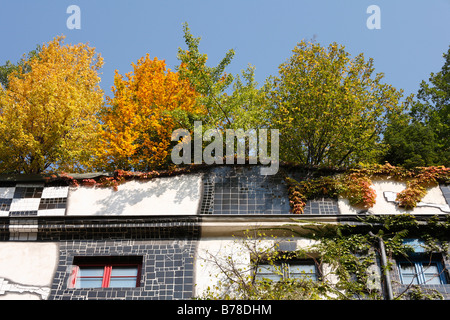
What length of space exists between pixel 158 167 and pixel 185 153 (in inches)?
58.6

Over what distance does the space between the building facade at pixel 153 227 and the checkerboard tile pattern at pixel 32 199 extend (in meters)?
0.03

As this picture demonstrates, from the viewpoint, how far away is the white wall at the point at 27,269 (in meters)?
12.5

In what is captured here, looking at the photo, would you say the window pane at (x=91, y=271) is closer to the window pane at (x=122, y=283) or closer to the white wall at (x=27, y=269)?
the window pane at (x=122, y=283)

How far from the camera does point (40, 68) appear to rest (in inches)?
864

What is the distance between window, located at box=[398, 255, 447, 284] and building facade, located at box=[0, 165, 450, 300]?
24 mm

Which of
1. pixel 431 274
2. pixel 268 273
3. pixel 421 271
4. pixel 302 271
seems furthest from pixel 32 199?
pixel 431 274

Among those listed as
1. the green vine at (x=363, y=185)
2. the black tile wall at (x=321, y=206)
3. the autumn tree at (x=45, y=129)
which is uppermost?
the autumn tree at (x=45, y=129)

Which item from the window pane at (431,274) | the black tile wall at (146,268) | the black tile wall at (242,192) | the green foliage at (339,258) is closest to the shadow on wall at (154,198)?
the black tile wall at (242,192)

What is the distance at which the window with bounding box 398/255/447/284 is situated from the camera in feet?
40.8

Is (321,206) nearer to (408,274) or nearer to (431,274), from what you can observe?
(408,274)

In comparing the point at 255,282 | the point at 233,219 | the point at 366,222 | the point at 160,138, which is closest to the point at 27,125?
the point at 160,138

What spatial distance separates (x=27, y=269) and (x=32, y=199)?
88.1 inches

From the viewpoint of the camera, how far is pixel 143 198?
14.4 m

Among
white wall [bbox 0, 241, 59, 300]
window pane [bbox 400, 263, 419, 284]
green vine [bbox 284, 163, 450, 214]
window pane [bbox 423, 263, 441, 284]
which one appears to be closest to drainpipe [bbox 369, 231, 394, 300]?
window pane [bbox 400, 263, 419, 284]
